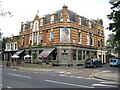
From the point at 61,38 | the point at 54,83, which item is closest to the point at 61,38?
the point at 61,38

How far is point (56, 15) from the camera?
105 feet

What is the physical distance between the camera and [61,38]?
2994 centimetres

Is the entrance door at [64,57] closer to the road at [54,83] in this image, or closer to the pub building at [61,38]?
the pub building at [61,38]

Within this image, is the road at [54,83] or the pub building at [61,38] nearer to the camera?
the road at [54,83]

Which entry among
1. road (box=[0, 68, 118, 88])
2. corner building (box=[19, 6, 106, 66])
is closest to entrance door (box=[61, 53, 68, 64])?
corner building (box=[19, 6, 106, 66])

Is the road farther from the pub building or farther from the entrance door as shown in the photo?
the entrance door

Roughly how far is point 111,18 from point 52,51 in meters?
13.2

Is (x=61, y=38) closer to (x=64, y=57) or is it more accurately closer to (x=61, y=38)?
(x=61, y=38)

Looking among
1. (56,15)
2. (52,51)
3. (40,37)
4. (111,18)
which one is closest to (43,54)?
(52,51)

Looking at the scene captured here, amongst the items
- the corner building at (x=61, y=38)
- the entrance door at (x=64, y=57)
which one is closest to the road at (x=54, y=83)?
the corner building at (x=61, y=38)

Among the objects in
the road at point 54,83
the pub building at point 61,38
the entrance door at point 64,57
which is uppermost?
the pub building at point 61,38

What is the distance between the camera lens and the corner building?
97.6ft

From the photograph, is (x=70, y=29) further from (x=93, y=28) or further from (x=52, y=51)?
(x=93, y=28)

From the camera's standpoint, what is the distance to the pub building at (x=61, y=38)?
29.7 metres
